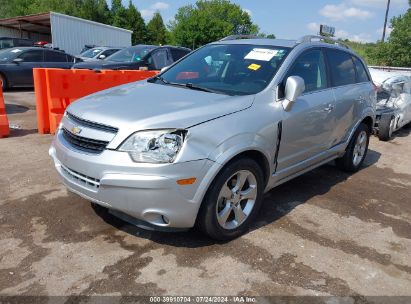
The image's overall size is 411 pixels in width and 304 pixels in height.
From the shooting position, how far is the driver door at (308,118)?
3.85 m

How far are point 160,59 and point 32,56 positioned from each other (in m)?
4.90

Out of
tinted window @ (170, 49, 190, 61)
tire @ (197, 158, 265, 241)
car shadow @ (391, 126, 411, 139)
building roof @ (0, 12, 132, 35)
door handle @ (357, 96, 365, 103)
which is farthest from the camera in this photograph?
building roof @ (0, 12, 132, 35)

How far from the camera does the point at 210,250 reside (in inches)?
131

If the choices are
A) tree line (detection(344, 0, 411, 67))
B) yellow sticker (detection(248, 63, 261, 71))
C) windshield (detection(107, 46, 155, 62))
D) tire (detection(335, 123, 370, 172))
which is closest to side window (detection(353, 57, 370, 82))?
tire (detection(335, 123, 370, 172))

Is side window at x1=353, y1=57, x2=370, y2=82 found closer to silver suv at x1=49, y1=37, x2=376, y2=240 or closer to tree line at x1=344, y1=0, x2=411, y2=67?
silver suv at x1=49, y1=37, x2=376, y2=240

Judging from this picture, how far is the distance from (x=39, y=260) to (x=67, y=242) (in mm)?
306

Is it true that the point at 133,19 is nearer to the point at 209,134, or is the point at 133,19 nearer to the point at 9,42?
the point at 9,42

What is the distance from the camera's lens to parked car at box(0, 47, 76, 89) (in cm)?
1241

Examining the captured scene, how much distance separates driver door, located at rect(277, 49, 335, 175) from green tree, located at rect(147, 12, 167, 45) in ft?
212


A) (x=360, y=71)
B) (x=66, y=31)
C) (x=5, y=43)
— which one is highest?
(x=66, y=31)

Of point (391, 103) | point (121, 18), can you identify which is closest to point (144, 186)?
point (391, 103)

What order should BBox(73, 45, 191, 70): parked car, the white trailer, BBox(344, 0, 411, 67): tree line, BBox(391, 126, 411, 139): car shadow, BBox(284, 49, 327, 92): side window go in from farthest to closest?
1. BBox(344, 0, 411, 67): tree line
2. the white trailer
3. BBox(73, 45, 191, 70): parked car
4. BBox(391, 126, 411, 139): car shadow
5. BBox(284, 49, 327, 92): side window

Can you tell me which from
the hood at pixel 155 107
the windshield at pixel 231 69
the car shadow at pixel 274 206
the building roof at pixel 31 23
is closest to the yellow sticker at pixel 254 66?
the windshield at pixel 231 69

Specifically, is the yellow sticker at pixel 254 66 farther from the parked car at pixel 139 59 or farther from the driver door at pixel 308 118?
the parked car at pixel 139 59
